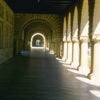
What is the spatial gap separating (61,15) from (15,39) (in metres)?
5.31

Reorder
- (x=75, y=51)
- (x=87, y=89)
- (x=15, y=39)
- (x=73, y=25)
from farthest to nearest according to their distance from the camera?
(x=15, y=39) < (x=73, y=25) < (x=75, y=51) < (x=87, y=89)

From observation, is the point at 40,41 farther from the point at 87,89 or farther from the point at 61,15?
the point at 87,89

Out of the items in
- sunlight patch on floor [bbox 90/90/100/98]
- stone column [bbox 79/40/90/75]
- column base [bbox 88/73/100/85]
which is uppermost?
stone column [bbox 79/40/90/75]

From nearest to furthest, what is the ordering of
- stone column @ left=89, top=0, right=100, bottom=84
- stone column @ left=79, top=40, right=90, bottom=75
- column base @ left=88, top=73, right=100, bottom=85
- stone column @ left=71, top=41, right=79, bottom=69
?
1. column base @ left=88, top=73, right=100, bottom=85
2. stone column @ left=89, top=0, right=100, bottom=84
3. stone column @ left=79, top=40, right=90, bottom=75
4. stone column @ left=71, top=41, right=79, bottom=69

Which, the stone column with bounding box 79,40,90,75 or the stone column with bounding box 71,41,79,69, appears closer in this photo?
the stone column with bounding box 79,40,90,75

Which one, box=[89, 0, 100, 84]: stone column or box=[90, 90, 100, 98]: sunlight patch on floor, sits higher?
box=[89, 0, 100, 84]: stone column

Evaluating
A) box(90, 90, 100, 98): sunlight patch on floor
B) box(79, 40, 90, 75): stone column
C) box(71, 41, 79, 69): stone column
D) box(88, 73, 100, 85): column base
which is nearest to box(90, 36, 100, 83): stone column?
box(88, 73, 100, 85): column base

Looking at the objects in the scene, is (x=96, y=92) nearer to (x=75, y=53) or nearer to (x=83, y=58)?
(x=83, y=58)

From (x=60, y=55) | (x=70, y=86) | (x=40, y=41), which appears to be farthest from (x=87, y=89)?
(x=40, y=41)

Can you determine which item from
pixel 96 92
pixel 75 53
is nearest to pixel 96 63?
pixel 96 92

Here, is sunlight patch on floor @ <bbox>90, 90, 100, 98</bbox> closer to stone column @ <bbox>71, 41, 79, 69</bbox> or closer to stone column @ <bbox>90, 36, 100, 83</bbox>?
stone column @ <bbox>90, 36, 100, 83</bbox>

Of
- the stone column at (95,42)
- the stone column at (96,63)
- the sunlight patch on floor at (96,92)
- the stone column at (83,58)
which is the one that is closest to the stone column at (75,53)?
the stone column at (83,58)

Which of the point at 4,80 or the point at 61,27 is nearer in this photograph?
the point at 4,80

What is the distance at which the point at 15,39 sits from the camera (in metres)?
31.3
